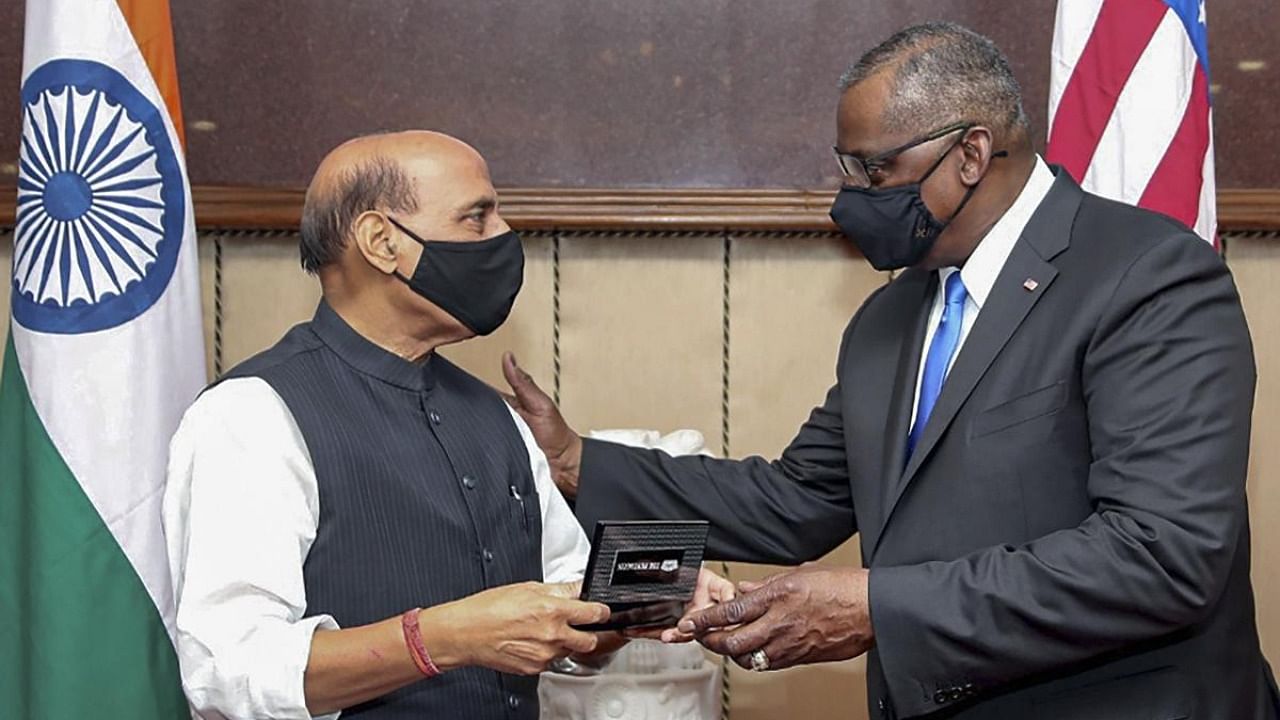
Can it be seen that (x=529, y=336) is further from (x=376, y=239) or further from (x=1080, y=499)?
(x=1080, y=499)

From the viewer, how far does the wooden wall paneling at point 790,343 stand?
3.44m

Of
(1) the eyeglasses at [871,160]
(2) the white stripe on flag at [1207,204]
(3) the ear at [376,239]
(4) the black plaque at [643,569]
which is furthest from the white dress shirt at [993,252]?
(3) the ear at [376,239]

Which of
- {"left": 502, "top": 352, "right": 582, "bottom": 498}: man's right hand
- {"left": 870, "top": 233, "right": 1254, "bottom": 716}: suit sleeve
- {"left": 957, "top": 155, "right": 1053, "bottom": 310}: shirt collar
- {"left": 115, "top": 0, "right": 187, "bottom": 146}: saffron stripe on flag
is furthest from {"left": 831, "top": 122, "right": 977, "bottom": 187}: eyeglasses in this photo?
{"left": 115, "top": 0, "right": 187, "bottom": 146}: saffron stripe on flag

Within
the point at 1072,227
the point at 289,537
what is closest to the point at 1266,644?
the point at 1072,227

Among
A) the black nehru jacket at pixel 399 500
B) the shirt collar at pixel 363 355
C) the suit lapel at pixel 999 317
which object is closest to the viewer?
the black nehru jacket at pixel 399 500

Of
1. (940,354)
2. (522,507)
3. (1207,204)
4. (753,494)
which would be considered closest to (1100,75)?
(1207,204)

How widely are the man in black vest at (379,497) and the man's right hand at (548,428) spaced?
252 millimetres

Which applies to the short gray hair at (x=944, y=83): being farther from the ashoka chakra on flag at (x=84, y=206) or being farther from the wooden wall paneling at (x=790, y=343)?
the ashoka chakra on flag at (x=84, y=206)

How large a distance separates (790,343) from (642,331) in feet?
1.03

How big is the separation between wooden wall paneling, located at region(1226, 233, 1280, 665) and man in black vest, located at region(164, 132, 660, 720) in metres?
1.74

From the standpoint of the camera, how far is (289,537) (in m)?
1.94

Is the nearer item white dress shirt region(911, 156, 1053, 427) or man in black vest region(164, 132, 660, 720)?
man in black vest region(164, 132, 660, 720)

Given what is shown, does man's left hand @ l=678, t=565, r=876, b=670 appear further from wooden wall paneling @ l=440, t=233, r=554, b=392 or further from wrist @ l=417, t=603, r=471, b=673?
wooden wall paneling @ l=440, t=233, r=554, b=392

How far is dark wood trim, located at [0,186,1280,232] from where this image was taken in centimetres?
337
